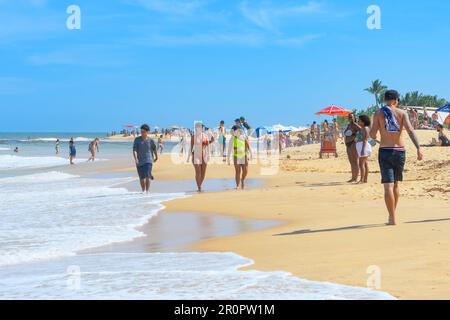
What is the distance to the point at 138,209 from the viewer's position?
1112 cm

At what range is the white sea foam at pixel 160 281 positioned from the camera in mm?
4508

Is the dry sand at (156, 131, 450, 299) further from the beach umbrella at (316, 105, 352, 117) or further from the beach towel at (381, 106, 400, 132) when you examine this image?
the beach umbrella at (316, 105, 352, 117)

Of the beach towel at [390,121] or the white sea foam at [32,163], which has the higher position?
the beach towel at [390,121]

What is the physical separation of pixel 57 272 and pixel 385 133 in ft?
14.6

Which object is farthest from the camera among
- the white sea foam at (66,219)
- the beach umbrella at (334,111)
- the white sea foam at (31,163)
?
the white sea foam at (31,163)

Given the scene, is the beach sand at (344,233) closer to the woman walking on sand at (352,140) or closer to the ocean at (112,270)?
the ocean at (112,270)

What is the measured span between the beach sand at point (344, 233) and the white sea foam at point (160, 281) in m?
0.24

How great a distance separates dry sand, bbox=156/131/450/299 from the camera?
4895 millimetres

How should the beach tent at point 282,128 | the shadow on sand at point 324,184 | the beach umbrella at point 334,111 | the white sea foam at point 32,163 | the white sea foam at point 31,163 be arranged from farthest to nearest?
1. the beach tent at point 282,128
2. the white sea foam at point 31,163
3. the white sea foam at point 32,163
4. the beach umbrella at point 334,111
5. the shadow on sand at point 324,184

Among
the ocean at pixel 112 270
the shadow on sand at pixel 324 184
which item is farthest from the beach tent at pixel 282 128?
the ocean at pixel 112 270

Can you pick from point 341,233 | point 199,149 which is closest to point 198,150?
point 199,149

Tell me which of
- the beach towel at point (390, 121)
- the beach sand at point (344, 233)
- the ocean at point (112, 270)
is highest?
the beach towel at point (390, 121)

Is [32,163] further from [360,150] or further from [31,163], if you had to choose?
[360,150]

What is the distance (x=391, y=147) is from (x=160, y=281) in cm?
383
